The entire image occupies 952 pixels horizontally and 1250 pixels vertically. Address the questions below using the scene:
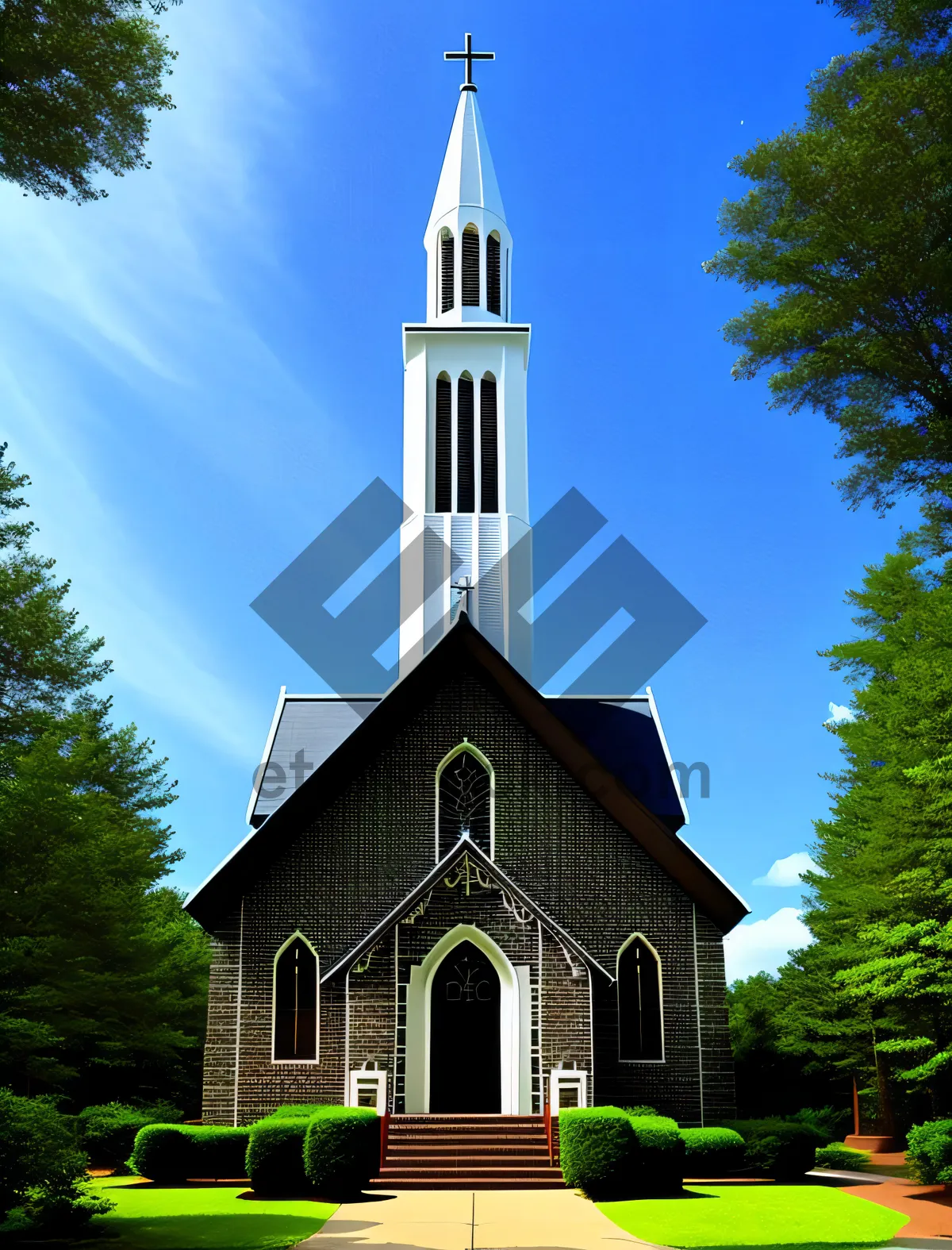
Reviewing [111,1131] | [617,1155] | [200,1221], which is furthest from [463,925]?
[111,1131]

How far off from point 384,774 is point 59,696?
11292mm

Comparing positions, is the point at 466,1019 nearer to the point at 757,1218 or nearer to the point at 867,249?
the point at 757,1218

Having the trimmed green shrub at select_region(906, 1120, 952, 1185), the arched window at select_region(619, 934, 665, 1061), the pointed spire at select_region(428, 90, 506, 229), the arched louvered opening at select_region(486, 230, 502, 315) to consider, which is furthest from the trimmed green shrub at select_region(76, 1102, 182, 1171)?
the pointed spire at select_region(428, 90, 506, 229)

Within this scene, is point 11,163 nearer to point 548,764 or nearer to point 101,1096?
point 548,764

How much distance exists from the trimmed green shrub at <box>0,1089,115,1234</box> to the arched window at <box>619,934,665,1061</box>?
1192 cm

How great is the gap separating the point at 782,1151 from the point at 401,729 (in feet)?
34.0

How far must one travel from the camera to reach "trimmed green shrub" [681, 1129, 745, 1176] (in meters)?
18.8

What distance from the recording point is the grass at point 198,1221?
493 inches

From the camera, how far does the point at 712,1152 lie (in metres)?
18.9

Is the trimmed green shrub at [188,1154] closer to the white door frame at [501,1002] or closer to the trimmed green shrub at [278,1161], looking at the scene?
the trimmed green shrub at [278,1161]

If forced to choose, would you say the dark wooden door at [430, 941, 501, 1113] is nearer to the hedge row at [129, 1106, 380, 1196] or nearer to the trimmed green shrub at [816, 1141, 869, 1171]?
the hedge row at [129, 1106, 380, 1196]

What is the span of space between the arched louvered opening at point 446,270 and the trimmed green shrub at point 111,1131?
2512 cm

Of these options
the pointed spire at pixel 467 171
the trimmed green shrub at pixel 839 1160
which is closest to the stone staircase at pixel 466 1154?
the trimmed green shrub at pixel 839 1160

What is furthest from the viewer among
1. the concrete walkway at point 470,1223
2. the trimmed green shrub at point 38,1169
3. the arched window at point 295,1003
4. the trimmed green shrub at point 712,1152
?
the arched window at point 295,1003
